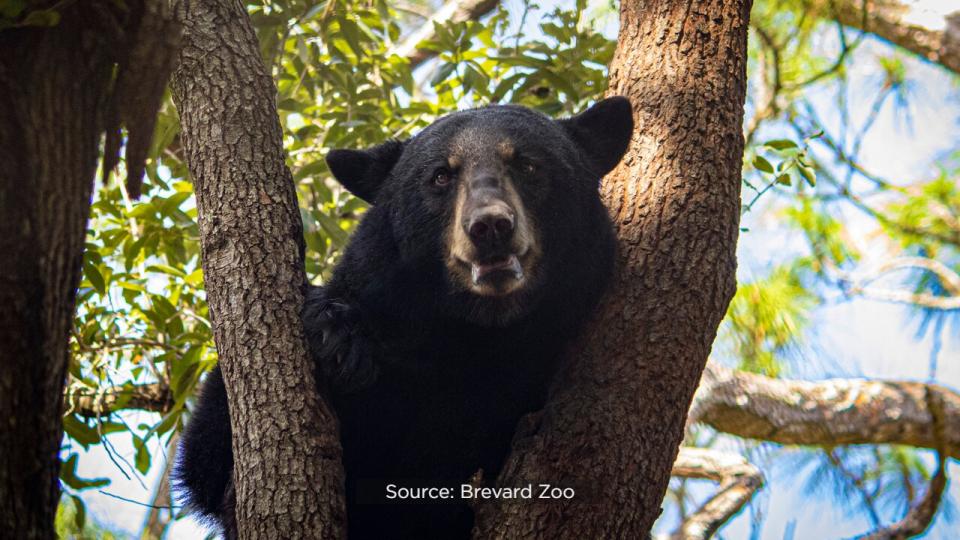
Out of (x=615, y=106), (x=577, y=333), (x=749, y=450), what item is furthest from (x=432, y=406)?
(x=749, y=450)

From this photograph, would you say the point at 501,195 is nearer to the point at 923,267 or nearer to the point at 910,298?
the point at 910,298

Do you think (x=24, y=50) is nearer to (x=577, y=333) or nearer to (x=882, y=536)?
(x=577, y=333)

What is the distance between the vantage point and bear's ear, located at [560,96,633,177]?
11.2 ft

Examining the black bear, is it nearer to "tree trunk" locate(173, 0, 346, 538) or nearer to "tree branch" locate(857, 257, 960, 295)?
"tree trunk" locate(173, 0, 346, 538)

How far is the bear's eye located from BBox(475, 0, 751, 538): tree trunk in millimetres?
629

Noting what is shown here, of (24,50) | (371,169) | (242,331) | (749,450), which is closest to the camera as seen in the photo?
(24,50)

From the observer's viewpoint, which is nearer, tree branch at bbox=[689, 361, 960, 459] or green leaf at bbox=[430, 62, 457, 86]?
green leaf at bbox=[430, 62, 457, 86]

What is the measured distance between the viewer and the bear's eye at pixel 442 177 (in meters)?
3.54

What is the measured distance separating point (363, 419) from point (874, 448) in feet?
24.0

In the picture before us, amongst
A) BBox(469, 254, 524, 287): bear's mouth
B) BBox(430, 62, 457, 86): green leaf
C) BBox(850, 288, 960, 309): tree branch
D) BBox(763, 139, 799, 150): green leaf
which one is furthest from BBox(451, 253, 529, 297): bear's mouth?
BBox(850, 288, 960, 309): tree branch

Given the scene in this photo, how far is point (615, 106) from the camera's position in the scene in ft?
11.2

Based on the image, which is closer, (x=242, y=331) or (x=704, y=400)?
(x=242, y=331)

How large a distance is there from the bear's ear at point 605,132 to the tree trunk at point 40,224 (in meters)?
2.01

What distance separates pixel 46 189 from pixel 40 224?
0.24ft
